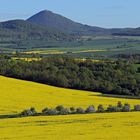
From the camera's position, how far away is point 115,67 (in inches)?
3649

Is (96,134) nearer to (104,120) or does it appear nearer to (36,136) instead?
(36,136)

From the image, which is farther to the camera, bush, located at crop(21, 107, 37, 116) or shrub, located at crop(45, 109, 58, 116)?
shrub, located at crop(45, 109, 58, 116)

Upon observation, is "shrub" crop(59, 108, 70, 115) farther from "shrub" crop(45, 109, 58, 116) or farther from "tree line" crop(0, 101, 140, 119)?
"shrub" crop(45, 109, 58, 116)

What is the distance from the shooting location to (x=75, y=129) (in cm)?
3250

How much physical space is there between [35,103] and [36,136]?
90.2 feet

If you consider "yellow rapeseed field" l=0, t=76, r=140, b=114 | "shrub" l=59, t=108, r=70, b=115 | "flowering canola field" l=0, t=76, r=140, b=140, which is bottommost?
"yellow rapeseed field" l=0, t=76, r=140, b=114

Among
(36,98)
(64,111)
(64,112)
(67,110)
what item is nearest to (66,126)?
(64,112)

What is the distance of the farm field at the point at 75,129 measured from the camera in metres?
28.7

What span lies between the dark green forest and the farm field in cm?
3868

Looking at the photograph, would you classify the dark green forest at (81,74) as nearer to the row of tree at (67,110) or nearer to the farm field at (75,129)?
the row of tree at (67,110)

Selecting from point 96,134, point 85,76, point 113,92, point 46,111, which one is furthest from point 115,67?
point 96,134

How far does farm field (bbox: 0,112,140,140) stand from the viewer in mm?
28703

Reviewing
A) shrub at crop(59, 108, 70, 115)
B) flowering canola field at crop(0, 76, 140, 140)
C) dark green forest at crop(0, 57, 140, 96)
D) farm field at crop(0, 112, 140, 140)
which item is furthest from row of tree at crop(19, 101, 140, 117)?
dark green forest at crop(0, 57, 140, 96)

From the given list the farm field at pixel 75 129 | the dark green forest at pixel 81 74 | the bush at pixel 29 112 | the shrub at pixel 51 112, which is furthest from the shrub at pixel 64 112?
the dark green forest at pixel 81 74
